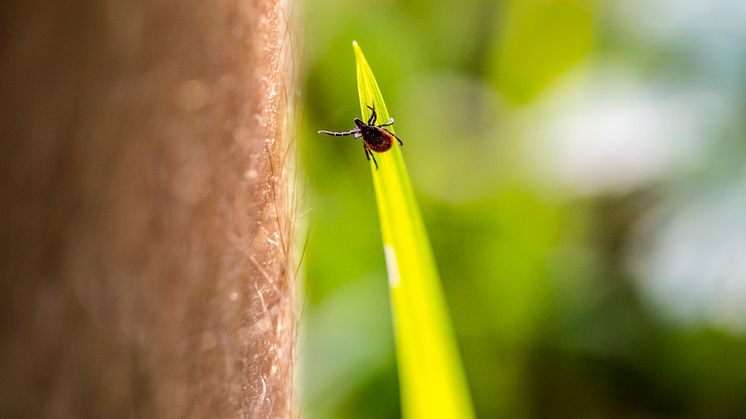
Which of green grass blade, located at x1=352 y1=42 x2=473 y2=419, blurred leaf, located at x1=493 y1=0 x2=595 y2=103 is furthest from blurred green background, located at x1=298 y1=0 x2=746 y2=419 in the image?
green grass blade, located at x1=352 y1=42 x2=473 y2=419

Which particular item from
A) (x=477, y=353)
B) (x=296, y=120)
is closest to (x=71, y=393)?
(x=296, y=120)

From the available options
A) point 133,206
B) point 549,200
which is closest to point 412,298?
point 133,206

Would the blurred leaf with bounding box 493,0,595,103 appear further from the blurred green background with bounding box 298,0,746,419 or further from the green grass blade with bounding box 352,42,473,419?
the green grass blade with bounding box 352,42,473,419

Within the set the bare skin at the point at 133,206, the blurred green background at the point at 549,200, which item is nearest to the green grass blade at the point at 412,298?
the bare skin at the point at 133,206

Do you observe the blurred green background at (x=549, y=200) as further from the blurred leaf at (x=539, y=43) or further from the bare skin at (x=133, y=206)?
the bare skin at (x=133, y=206)

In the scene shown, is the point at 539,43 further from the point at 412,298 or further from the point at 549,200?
the point at 412,298
